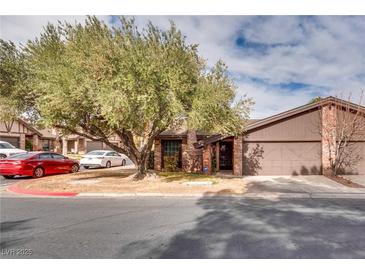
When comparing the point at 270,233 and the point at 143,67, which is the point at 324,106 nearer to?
A: the point at 143,67

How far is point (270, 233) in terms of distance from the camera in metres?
5.74

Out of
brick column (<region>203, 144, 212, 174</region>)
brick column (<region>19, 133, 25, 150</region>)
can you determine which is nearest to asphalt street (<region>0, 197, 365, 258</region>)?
brick column (<region>203, 144, 212, 174</region>)

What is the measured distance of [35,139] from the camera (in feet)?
110

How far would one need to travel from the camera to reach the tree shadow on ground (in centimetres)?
469

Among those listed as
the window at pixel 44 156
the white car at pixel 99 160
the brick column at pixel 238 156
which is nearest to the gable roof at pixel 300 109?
the brick column at pixel 238 156

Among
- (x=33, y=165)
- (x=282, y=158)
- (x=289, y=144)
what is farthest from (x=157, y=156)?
(x=289, y=144)

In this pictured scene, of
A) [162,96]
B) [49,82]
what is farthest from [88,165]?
[162,96]

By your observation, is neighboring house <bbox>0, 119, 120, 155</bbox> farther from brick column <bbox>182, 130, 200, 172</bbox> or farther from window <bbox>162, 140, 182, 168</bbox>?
brick column <bbox>182, 130, 200, 172</bbox>

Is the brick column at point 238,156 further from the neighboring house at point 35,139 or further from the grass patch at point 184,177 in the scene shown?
the neighboring house at point 35,139

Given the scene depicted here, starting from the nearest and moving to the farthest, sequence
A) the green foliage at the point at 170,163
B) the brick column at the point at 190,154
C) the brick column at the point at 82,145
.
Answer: the brick column at the point at 190,154, the green foliage at the point at 170,163, the brick column at the point at 82,145

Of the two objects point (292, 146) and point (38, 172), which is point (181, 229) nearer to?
point (38, 172)

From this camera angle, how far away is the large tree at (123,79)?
10.6 meters

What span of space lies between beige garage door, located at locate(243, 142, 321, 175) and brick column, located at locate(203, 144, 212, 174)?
2.31 metres

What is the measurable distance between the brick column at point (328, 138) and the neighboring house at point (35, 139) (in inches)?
649
